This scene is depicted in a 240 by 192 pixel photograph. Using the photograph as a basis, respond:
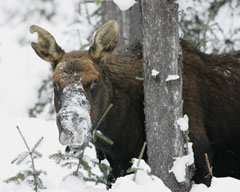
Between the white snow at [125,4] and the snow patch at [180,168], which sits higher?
the white snow at [125,4]

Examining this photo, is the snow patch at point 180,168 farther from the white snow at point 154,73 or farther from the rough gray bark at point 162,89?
the white snow at point 154,73

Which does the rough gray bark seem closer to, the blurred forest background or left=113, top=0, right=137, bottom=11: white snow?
left=113, top=0, right=137, bottom=11: white snow

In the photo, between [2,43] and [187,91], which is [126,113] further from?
[2,43]

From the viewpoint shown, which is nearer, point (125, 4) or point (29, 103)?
point (125, 4)

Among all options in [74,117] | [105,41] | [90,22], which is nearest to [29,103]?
[90,22]

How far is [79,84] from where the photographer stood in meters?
5.39

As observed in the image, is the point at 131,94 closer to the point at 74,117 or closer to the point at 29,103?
the point at 74,117

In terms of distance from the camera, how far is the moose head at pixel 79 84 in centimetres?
486

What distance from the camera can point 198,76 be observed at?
645cm

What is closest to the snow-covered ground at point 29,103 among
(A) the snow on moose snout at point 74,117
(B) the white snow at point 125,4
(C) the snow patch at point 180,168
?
(C) the snow patch at point 180,168

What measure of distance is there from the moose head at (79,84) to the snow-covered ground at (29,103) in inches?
22.1

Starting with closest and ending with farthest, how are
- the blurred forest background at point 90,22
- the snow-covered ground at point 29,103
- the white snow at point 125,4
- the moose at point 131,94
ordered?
the snow-covered ground at point 29,103 < the white snow at point 125,4 < the moose at point 131,94 < the blurred forest background at point 90,22

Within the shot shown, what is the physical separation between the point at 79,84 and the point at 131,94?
1.10 meters

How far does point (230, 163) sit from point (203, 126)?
32.9 inches
